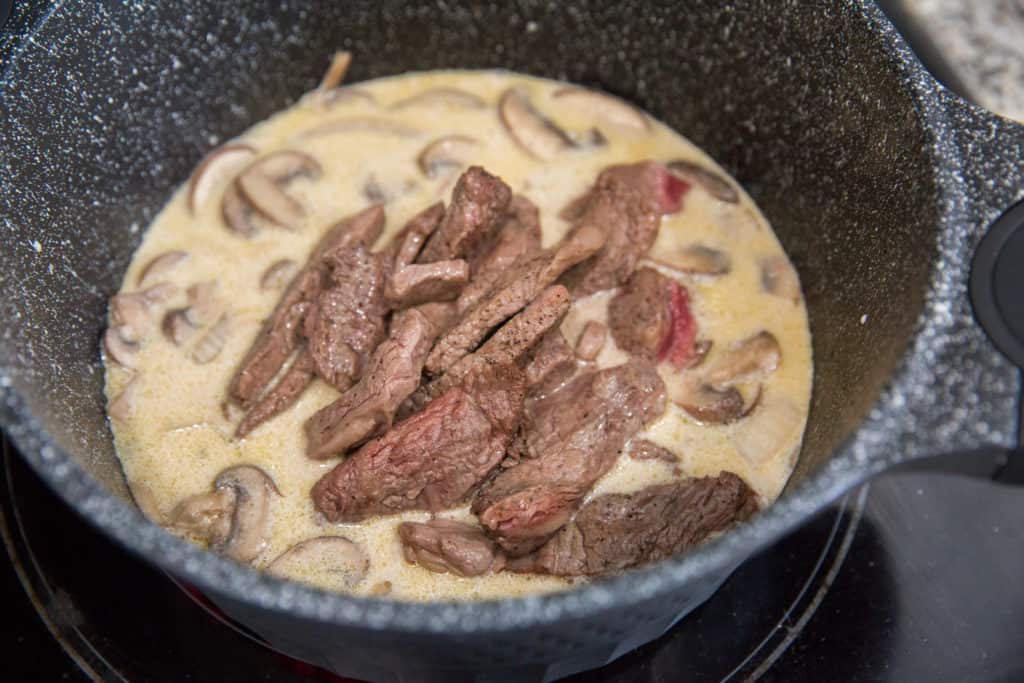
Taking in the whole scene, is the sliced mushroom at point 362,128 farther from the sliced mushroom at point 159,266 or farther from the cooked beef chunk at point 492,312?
the cooked beef chunk at point 492,312

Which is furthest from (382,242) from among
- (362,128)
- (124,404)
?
(124,404)

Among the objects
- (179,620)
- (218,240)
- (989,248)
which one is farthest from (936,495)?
(218,240)

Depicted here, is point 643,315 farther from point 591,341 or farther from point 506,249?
point 506,249

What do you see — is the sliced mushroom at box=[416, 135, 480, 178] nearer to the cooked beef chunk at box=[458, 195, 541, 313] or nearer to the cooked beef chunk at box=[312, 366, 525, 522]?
the cooked beef chunk at box=[458, 195, 541, 313]

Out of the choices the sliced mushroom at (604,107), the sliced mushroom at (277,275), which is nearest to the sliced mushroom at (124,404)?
the sliced mushroom at (277,275)

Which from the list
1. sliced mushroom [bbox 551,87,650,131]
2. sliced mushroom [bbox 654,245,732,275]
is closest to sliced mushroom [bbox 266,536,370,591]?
sliced mushroom [bbox 654,245,732,275]

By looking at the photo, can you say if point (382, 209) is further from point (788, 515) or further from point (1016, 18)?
point (1016, 18)
